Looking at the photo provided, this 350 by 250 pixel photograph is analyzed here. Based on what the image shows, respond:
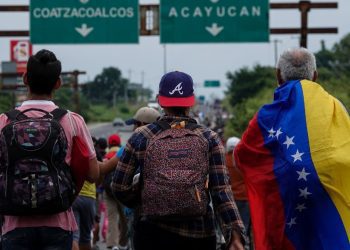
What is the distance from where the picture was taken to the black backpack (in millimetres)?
4379

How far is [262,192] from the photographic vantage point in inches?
197

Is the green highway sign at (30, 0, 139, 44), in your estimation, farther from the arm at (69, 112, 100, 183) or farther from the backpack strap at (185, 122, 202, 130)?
the arm at (69, 112, 100, 183)

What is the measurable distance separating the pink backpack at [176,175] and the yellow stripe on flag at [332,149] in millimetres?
610

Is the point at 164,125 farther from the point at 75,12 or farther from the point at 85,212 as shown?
the point at 75,12

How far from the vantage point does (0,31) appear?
19.3 meters

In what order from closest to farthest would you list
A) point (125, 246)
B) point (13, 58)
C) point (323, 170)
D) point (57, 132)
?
point (57, 132)
point (323, 170)
point (125, 246)
point (13, 58)

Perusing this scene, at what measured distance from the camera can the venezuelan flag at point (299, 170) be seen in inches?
190

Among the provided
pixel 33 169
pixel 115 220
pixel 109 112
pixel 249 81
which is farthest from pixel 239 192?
pixel 109 112

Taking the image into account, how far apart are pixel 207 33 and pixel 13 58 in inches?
1161

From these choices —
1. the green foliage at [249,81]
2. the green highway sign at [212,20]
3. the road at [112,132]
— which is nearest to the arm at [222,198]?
the green highway sign at [212,20]

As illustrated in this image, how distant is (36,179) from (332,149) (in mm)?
1622

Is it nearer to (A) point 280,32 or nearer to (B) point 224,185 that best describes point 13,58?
(A) point 280,32

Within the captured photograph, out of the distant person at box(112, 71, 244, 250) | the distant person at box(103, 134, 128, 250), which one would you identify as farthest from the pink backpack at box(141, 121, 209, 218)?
the distant person at box(103, 134, 128, 250)

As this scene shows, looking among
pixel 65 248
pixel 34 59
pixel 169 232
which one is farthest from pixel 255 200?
pixel 34 59
